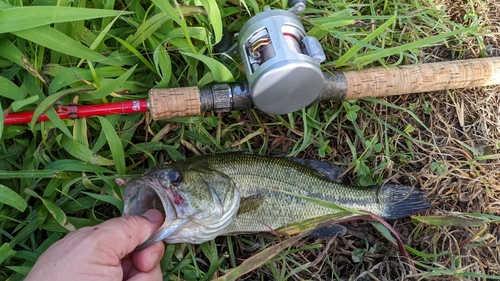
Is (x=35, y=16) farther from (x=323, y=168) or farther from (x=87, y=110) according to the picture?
(x=323, y=168)

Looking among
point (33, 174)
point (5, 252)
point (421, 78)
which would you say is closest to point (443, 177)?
point (421, 78)

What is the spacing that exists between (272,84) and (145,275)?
1.25m

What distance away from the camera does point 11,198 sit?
2.30 metres

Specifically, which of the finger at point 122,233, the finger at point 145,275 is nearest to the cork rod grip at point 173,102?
the finger at point 122,233

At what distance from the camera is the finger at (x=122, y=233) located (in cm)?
189

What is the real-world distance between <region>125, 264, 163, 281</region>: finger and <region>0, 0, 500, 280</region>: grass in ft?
1.01

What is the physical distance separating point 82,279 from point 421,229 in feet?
7.26

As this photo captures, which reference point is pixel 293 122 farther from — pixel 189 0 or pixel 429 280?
pixel 429 280

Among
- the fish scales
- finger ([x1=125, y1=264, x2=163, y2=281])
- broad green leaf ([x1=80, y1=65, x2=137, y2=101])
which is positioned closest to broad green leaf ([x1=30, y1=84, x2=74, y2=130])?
broad green leaf ([x1=80, y1=65, x2=137, y2=101])

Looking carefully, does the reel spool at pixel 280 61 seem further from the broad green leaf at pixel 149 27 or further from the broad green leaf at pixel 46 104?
the broad green leaf at pixel 46 104

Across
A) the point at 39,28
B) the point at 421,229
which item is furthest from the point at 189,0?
the point at 421,229

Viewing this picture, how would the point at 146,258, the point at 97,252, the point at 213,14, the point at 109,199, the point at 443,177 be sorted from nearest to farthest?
the point at 97,252, the point at 146,258, the point at 213,14, the point at 109,199, the point at 443,177

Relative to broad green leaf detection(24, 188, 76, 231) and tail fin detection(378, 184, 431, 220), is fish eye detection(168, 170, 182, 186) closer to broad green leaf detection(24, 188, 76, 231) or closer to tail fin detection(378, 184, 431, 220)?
broad green leaf detection(24, 188, 76, 231)

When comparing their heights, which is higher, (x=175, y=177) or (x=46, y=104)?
(x=46, y=104)
